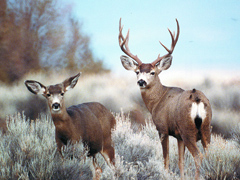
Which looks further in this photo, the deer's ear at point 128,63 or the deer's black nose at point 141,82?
the deer's ear at point 128,63

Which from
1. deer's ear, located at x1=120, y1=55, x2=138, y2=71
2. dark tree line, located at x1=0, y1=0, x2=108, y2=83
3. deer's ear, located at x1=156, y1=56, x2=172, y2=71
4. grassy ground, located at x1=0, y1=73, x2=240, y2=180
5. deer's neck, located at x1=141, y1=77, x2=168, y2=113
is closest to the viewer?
grassy ground, located at x1=0, y1=73, x2=240, y2=180

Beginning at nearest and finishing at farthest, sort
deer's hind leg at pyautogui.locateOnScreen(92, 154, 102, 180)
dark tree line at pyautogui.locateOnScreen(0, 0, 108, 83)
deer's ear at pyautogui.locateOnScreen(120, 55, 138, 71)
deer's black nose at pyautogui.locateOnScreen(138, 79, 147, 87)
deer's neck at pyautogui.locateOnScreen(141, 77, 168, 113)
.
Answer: deer's hind leg at pyautogui.locateOnScreen(92, 154, 102, 180) → deer's black nose at pyautogui.locateOnScreen(138, 79, 147, 87) → deer's neck at pyautogui.locateOnScreen(141, 77, 168, 113) → deer's ear at pyautogui.locateOnScreen(120, 55, 138, 71) → dark tree line at pyautogui.locateOnScreen(0, 0, 108, 83)

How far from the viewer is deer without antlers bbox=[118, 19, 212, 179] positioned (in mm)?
5543

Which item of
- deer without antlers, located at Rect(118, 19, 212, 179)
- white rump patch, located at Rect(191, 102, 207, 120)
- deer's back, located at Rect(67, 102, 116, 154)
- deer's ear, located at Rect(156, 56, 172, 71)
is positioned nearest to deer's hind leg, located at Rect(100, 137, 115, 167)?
deer's back, located at Rect(67, 102, 116, 154)

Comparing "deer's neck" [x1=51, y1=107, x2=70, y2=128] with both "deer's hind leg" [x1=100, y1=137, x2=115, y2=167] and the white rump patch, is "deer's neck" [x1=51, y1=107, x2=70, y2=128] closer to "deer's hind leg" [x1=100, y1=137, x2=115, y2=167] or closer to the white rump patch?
"deer's hind leg" [x1=100, y1=137, x2=115, y2=167]

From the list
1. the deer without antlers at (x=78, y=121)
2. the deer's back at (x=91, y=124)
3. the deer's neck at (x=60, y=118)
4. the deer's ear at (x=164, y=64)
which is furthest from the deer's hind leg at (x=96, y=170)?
the deer's ear at (x=164, y=64)

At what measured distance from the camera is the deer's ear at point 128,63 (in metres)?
7.09

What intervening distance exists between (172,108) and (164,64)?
3.97ft

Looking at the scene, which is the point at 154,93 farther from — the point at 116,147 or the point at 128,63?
the point at 116,147

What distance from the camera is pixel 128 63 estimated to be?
7199mm

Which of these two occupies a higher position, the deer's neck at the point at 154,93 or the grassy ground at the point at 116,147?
the deer's neck at the point at 154,93

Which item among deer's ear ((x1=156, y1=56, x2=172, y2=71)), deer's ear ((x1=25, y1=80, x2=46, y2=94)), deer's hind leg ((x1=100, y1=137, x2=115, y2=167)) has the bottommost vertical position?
deer's hind leg ((x1=100, y1=137, x2=115, y2=167))

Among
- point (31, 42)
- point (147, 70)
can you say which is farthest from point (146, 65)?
point (31, 42)

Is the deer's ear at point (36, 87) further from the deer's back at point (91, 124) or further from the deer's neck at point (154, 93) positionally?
the deer's neck at point (154, 93)
